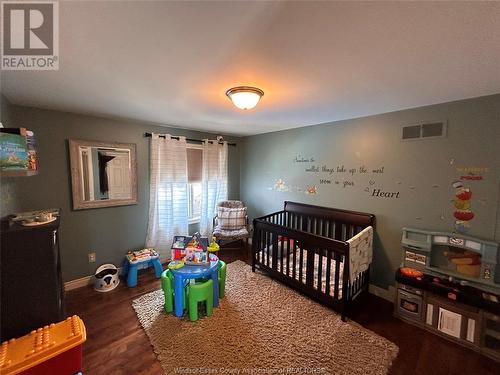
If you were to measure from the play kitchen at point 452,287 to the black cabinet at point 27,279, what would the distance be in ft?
9.25

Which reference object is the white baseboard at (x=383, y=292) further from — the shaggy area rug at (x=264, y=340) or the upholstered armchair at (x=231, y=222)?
the upholstered armchair at (x=231, y=222)

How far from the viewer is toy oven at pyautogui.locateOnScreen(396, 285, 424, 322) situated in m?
2.01

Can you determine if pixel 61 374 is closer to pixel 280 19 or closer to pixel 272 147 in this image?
pixel 280 19

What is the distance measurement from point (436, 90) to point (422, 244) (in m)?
1.47

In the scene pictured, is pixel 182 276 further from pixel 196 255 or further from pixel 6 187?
pixel 6 187

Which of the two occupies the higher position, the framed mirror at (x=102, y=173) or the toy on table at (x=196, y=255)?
the framed mirror at (x=102, y=173)

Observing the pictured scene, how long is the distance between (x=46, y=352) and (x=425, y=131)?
10.9 feet

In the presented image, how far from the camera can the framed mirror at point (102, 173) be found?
2.55 m

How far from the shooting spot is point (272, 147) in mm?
3770

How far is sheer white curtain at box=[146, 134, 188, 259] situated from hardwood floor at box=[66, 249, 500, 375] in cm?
97

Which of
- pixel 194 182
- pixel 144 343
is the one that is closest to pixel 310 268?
pixel 144 343

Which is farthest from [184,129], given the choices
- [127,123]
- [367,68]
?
[367,68]

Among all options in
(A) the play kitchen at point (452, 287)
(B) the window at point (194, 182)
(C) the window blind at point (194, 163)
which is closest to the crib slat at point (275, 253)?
(A) the play kitchen at point (452, 287)

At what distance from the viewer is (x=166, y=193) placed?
3.30 meters
